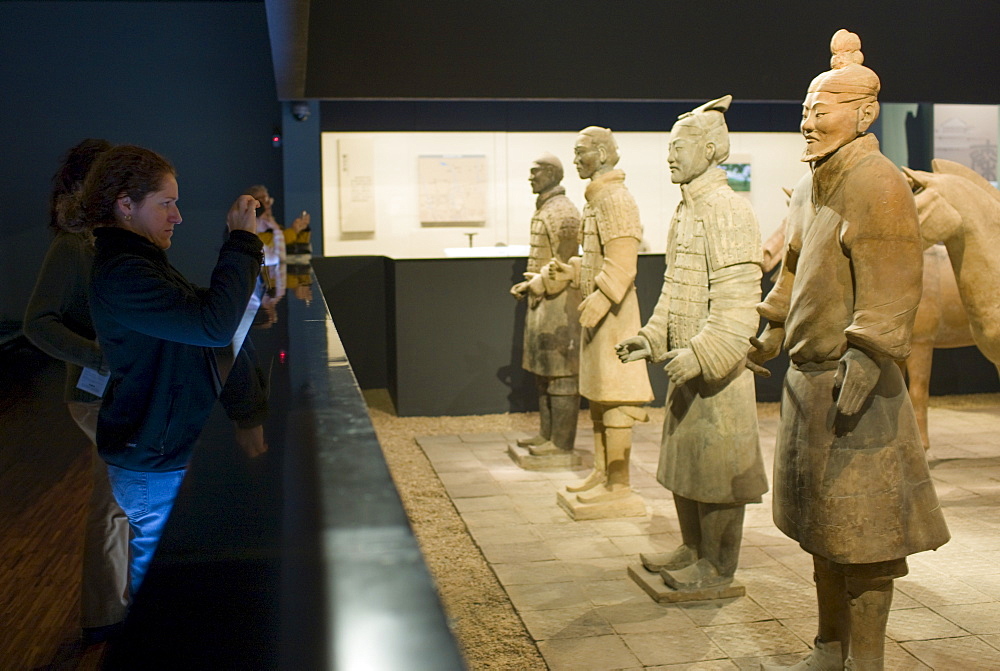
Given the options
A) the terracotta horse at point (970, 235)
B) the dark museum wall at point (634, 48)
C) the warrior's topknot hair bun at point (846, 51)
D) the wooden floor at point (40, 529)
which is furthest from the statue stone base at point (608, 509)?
the warrior's topknot hair bun at point (846, 51)

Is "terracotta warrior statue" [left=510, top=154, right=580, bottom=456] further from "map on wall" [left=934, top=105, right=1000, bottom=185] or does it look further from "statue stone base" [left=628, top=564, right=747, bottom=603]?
"map on wall" [left=934, top=105, right=1000, bottom=185]

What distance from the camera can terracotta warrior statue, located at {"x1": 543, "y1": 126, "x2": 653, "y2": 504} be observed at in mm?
5559

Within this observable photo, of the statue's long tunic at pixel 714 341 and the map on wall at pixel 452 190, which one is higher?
the map on wall at pixel 452 190

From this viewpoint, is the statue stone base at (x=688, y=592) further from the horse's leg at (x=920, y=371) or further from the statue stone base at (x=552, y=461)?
the horse's leg at (x=920, y=371)

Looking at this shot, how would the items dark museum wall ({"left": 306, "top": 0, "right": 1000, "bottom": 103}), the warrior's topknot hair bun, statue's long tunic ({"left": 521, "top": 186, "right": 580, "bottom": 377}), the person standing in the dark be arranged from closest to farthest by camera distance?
the warrior's topknot hair bun < the person standing in the dark < dark museum wall ({"left": 306, "top": 0, "right": 1000, "bottom": 103}) < statue's long tunic ({"left": 521, "top": 186, "right": 580, "bottom": 377})

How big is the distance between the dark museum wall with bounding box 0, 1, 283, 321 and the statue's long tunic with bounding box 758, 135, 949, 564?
957 cm

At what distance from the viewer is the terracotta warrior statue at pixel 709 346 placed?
4.09 meters

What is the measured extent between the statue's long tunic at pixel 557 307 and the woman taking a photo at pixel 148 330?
13.7 ft

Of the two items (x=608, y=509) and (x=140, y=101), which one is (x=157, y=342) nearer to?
(x=608, y=509)

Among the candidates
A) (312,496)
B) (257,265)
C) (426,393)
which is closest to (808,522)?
(257,265)

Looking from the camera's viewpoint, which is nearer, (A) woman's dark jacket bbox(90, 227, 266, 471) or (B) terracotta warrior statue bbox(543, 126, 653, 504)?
(A) woman's dark jacket bbox(90, 227, 266, 471)

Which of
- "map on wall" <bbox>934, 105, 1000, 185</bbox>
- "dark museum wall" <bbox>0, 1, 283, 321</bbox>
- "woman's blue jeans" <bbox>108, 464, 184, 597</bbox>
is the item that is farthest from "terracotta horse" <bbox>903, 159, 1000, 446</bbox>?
"dark museum wall" <bbox>0, 1, 283, 321</bbox>

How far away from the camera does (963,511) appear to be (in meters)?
5.85

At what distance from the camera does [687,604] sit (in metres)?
4.39
